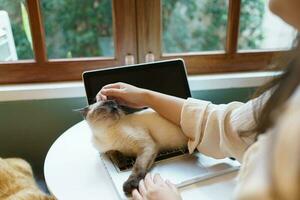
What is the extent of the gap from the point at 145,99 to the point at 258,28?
28.8 inches

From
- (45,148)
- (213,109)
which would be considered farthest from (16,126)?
(213,109)

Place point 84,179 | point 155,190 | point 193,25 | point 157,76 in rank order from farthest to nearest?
point 193,25 < point 157,76 < point 84,179 < point 155,190

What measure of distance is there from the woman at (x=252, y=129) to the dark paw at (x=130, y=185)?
2 centimetres

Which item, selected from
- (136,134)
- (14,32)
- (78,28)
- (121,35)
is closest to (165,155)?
(136,134)

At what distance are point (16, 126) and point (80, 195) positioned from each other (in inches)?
26.5

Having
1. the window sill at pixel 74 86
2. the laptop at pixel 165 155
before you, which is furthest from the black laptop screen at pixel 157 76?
the window sill at pixel 74 86

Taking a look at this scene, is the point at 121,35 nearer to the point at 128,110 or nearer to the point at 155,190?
the point at 128,110

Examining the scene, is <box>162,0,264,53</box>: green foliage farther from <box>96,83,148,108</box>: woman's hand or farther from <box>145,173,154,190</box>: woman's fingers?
<box>145,173,154,190</box>: woman's fingers

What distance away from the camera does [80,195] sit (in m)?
0.75

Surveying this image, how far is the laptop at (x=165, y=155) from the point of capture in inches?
31.8

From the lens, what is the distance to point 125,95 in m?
0.93

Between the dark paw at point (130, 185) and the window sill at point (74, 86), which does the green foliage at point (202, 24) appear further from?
the dark paw at point (130, 185)

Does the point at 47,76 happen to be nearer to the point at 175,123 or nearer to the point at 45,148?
the point at 45,148

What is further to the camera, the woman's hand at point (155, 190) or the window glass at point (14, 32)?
the window glass at point (14, 32)
